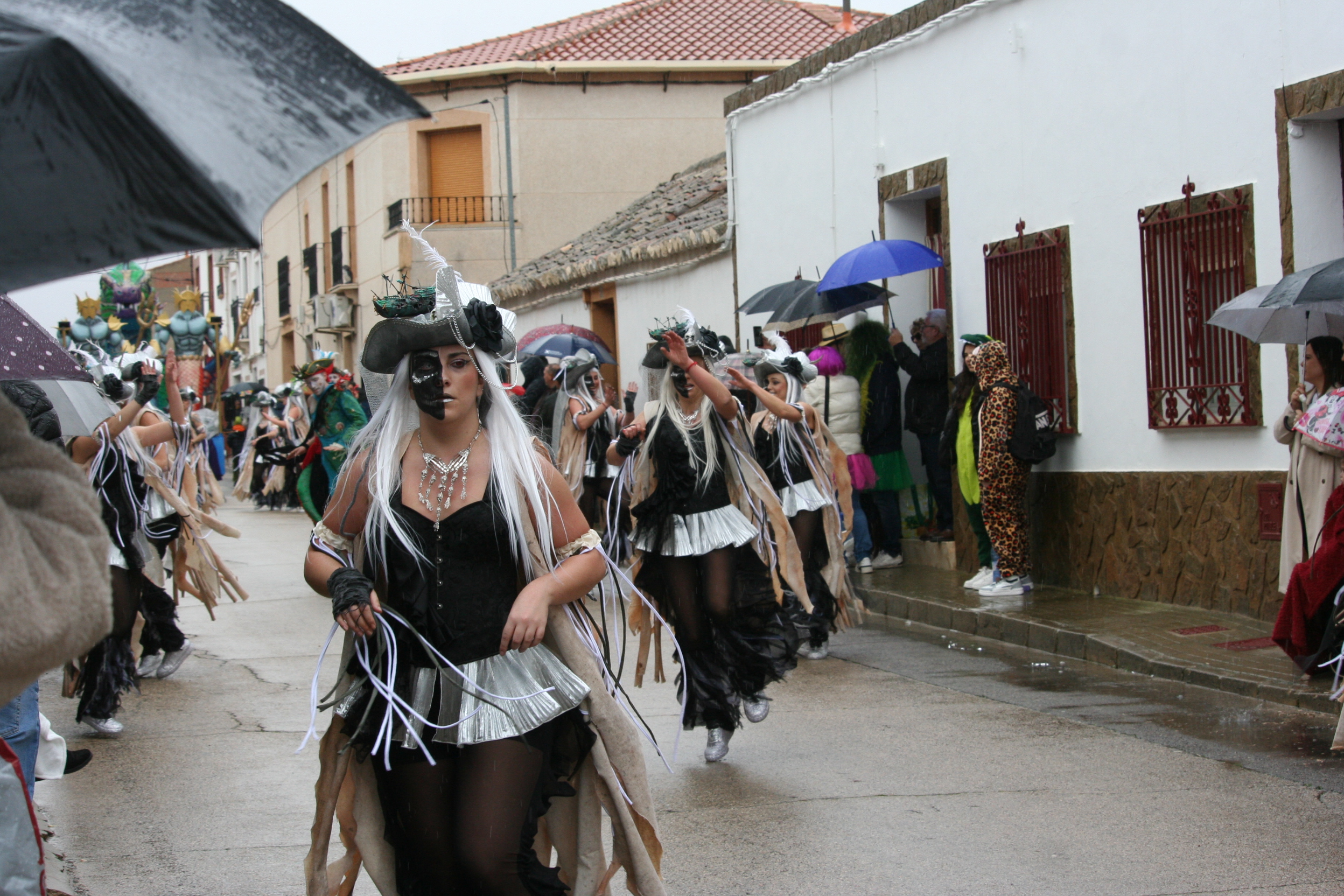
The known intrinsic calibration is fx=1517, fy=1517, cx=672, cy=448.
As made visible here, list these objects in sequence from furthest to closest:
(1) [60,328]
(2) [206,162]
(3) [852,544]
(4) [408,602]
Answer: (1) [60,328], (3) [852,544], (4) [408,602], (2) [206,162]

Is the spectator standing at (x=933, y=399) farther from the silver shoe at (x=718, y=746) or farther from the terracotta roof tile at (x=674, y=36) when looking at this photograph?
the terracotta roof tile at (x=674, y=36)

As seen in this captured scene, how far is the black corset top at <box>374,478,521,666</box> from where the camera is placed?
12.2ft

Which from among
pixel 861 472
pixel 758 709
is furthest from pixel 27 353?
pixel 861 472

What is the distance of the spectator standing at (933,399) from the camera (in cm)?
1283

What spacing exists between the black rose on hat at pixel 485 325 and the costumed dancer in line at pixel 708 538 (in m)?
2.28

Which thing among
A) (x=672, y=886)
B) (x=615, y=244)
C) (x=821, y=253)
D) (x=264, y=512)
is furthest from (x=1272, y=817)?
(x=264, y=512)

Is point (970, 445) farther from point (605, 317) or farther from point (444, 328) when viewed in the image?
point (605, 317)

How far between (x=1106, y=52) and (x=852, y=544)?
439cm

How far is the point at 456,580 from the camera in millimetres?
3738

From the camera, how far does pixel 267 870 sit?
512cm

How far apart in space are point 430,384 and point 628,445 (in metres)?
3.09

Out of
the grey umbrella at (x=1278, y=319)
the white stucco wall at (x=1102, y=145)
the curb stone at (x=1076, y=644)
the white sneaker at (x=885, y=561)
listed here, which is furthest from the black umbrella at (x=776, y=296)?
the grey umbrella at (x=1278, y=319)

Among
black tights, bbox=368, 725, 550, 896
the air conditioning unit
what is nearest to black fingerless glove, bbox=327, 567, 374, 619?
black tights, bbox=368, 725, 550, 896

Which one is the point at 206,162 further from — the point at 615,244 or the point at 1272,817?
the point at 615,244
